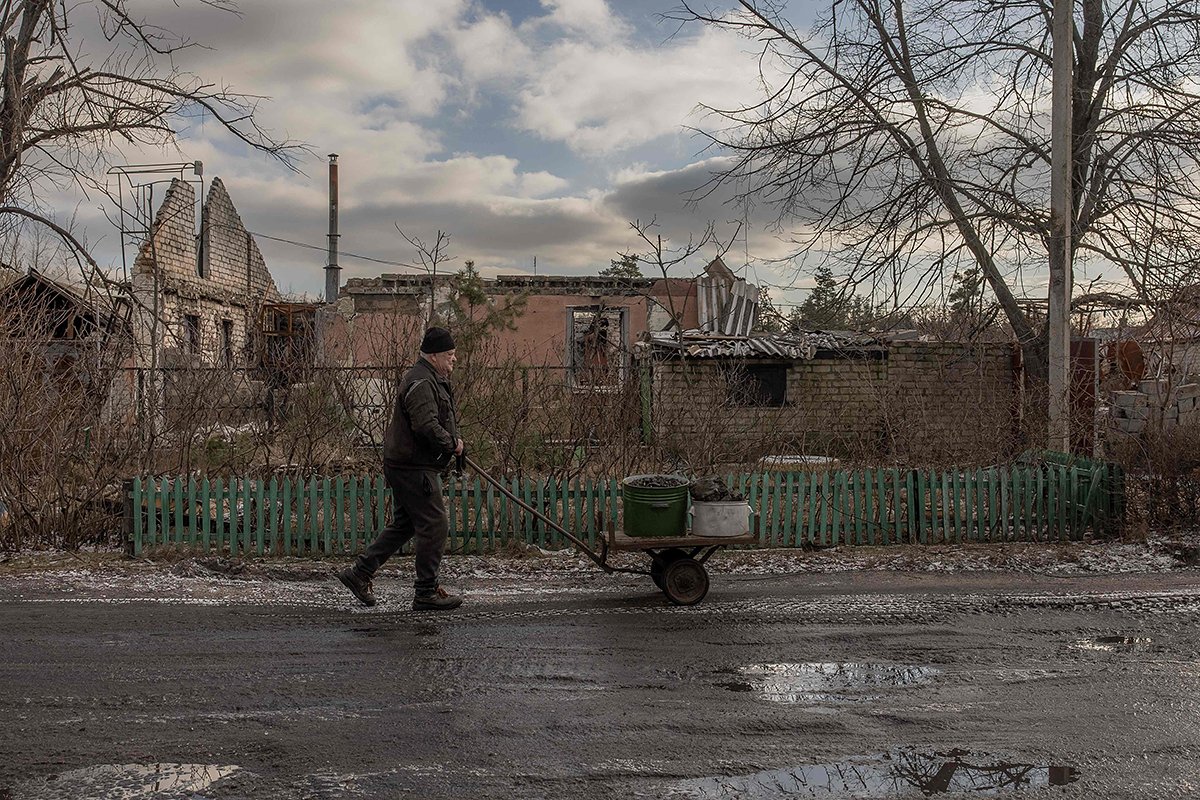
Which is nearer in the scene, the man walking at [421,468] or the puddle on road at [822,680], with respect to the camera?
the puddle on road at [822,680]

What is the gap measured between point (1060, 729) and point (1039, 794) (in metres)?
0.78

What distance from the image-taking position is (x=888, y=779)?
3996 millimetres

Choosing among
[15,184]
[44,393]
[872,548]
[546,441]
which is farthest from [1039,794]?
[15,184]

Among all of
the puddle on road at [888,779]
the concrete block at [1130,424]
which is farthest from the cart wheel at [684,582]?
the concrete block at [1130,424]

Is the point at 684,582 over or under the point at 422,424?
under

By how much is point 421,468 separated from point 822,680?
3.24m

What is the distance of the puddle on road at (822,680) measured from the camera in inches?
197

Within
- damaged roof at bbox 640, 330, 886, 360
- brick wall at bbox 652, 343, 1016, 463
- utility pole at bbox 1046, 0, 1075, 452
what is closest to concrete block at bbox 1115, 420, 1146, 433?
brick wall at bbox 652, 343, 1016, 463

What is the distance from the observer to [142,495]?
919 cm

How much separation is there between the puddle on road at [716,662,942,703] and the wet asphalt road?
2 centimetres

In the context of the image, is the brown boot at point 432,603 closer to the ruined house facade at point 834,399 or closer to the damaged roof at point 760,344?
the ruined house facade at point 834,399

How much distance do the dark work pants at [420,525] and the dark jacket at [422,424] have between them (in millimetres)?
98

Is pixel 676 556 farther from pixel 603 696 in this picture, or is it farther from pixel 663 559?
pixel 603 696

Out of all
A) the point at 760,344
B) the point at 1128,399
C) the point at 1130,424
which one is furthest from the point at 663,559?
the point at 1128,399
